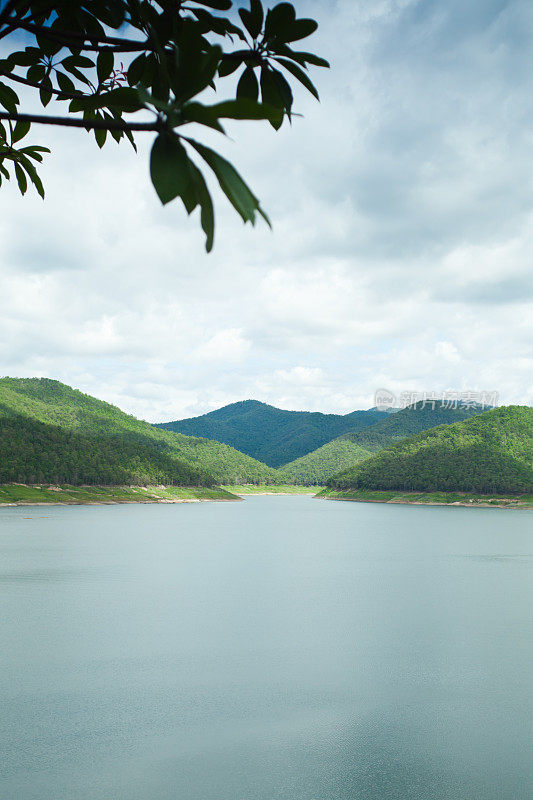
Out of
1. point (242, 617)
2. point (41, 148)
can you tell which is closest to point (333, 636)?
point (242, 617)

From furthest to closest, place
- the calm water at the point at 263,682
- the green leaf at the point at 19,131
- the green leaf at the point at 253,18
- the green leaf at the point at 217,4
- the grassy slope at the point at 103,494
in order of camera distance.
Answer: the grassy slope at the point at 103,494 → the calm water at the point at 263,682 → the green leaf at the point at 19,131 → the green leaf at the point at 217,4 → the green leaf at the point at 253,18

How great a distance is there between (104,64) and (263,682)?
1599 cm

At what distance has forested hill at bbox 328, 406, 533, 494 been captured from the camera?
364 feet

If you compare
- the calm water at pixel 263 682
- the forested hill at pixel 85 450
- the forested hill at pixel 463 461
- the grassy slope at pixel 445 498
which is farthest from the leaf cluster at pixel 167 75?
the forested hill at pixel 463 461

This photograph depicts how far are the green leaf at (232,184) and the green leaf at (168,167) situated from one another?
4cm

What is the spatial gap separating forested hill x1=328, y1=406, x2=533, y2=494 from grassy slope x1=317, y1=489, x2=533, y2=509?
1.24 metres

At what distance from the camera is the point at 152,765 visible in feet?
36.1

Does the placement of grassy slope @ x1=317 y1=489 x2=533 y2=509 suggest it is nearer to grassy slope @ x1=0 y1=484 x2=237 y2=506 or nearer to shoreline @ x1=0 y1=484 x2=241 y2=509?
shoreline @ x1=0 y1=484 x2=241 y2=509

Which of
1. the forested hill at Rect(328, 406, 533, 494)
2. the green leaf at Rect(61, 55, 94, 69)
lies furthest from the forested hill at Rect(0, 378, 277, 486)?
the green leaf at Rect(61, 55, 94, 69)

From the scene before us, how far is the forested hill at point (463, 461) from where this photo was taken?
364 ft

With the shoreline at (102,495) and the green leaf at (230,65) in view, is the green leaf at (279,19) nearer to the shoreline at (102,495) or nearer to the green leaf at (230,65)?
the green leaf at (230,65)

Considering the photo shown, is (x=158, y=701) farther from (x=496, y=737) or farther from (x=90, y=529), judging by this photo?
(x=90, y=529)

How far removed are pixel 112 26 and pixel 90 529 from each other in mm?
58579

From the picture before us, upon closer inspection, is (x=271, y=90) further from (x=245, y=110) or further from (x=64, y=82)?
(x=64, y=82)
